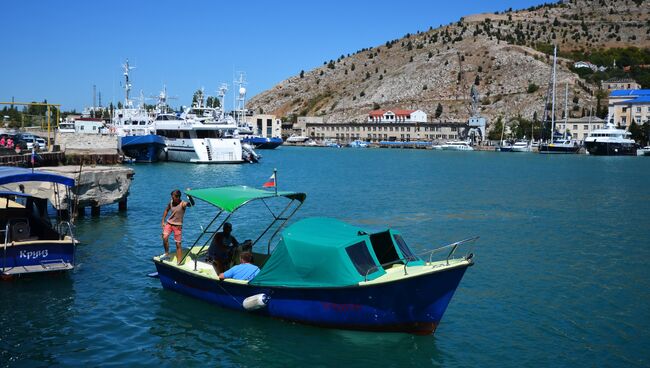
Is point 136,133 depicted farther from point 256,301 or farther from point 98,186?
point 256,301

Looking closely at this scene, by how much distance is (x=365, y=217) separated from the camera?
3719 cm

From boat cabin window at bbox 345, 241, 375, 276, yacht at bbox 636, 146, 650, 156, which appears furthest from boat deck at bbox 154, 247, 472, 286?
yacht at bbox 636, 146, 650, 156

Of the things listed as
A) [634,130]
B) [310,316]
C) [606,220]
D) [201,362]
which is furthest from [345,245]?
[634,130]

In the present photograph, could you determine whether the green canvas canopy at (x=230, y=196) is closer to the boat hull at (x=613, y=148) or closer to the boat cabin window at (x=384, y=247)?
the boat cabin window at (x=384, y=247)

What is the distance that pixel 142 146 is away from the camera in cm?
8475

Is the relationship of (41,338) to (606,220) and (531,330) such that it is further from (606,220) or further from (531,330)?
(606,220)

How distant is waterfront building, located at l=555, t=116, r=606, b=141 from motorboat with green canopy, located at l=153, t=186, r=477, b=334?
162 meters

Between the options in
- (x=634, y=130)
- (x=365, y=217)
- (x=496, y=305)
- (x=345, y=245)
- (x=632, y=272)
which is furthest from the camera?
(x=634, y=130)

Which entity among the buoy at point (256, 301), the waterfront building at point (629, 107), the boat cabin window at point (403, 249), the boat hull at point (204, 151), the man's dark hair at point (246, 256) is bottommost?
the buoy at point (256, 301)

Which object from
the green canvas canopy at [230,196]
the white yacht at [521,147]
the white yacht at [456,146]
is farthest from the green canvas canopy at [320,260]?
the white yacht at [456,146]

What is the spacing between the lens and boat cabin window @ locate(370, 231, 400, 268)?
16.8 metres

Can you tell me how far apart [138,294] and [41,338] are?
4.23 m

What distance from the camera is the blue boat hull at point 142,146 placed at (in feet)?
276

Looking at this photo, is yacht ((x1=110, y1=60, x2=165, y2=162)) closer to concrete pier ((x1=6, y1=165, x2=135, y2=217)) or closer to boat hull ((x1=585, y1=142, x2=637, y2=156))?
concrete pier ((x1=6, y1=165, x2=135, y2=217))
